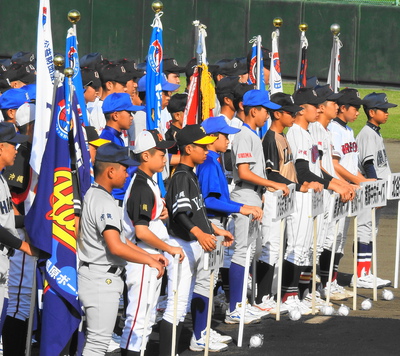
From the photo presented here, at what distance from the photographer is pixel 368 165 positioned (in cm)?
1048

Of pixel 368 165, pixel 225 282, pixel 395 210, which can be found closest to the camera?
pixel 225 282

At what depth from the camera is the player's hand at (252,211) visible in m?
7.89

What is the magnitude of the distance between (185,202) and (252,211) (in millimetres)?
1039

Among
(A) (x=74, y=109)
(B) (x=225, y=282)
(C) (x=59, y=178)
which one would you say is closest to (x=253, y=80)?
(B) (x=225, y=282)

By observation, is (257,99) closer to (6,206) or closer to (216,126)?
(216,126)

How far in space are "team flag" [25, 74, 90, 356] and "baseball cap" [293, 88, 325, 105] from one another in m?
3.23

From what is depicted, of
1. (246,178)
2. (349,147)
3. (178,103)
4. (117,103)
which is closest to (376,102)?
(349,147)

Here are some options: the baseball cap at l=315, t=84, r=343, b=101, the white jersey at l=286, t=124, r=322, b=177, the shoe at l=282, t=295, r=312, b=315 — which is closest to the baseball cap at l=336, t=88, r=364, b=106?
the baseball cap at l=315, t=84, r=343, b=101

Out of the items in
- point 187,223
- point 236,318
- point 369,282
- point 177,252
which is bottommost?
point 369,282

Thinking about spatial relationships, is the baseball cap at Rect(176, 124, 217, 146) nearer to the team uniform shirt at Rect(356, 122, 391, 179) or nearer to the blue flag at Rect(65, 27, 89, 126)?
the blue flag at Rect(65, 27, 89, 126)

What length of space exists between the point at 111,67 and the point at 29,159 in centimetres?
286

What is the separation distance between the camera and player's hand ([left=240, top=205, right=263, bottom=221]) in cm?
789

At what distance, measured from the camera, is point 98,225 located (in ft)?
20.3

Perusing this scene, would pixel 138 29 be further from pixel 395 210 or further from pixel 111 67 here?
pixel 111 67
